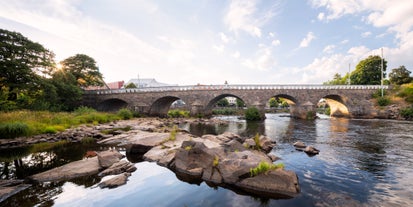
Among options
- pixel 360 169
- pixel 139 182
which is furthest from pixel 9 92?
pixel 360 169

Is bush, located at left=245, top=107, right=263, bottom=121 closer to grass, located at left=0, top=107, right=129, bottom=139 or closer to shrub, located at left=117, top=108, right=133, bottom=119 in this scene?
shrub, located at left=117, top=108, right=133, bottom=119

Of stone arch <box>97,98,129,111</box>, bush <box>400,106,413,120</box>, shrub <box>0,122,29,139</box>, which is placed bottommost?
→ bush <box>400,106,413,120</box>

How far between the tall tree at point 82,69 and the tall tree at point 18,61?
36.3 feet

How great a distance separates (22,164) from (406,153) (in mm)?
18542

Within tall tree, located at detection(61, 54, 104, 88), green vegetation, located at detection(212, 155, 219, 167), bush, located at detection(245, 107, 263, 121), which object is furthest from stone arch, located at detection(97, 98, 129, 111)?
green vegetation, located at detection(212, 155, 219, 167)

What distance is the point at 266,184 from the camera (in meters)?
5.12

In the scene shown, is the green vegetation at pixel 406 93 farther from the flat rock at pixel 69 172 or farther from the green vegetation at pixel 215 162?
the flat rock at pixel 69 172

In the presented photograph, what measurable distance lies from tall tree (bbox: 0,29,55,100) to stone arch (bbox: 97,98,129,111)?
13992 mm

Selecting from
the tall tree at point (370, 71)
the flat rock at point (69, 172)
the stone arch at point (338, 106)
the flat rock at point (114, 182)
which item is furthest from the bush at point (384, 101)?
the flat rock at point (69, 172)

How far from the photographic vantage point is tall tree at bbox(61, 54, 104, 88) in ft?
108

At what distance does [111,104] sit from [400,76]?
6432 cm

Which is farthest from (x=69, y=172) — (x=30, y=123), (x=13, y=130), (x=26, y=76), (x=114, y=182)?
(x=26, y=76)

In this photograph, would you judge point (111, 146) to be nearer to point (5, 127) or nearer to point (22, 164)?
point (22, 164)

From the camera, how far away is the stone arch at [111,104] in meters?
35.8
